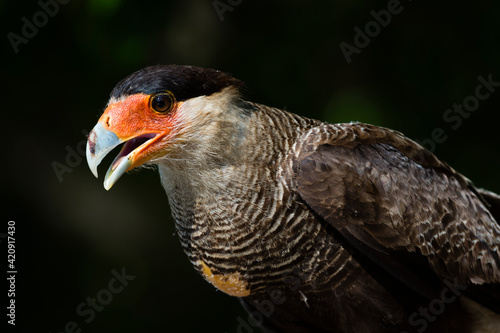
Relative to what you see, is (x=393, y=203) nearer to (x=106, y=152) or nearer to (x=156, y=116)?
(x=156, y=116)

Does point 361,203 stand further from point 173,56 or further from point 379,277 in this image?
point 173,56

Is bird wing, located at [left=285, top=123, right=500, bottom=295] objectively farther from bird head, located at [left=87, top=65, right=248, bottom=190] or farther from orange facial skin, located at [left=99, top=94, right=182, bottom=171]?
orange facial skin, located at [left=99, top=94, right=182, bottom=171]

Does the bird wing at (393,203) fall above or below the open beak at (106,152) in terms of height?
above

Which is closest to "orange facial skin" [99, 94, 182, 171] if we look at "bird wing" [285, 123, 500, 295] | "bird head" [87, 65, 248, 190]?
"bird head" [87, 65, 248, 190]

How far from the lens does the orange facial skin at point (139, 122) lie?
107 inches

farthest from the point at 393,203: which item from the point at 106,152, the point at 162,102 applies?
the point at 106,152

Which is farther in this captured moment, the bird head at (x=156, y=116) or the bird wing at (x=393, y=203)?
the bird wing at (x=393, y=203)

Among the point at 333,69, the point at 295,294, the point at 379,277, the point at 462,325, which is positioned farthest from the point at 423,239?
the point at 333,69

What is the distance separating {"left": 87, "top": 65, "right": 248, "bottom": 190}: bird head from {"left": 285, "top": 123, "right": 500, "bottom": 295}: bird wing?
485mm

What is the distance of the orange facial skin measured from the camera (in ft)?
8.89

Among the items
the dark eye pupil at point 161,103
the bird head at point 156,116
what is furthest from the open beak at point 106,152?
the dark eye pupil at point 161,103

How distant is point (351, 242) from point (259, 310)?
810 millimetres

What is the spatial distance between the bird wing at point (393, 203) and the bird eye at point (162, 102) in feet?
2.10

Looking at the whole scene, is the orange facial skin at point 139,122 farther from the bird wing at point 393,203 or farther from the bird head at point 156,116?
the bird wing at point 393,203
